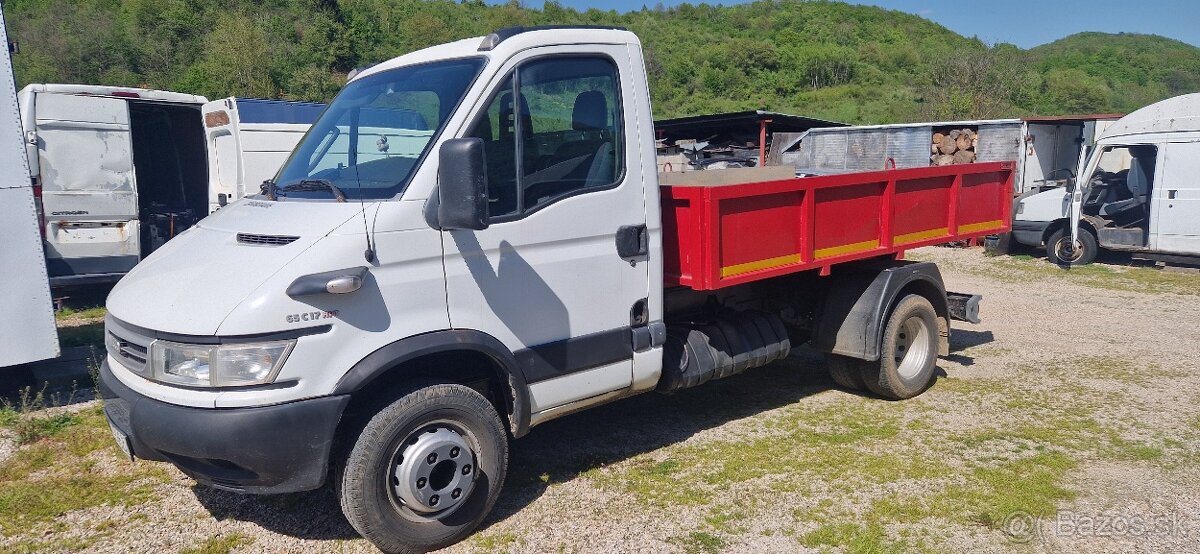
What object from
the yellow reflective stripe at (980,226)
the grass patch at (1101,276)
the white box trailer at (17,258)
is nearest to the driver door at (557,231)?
the yellow reflective stripe at (980,226)

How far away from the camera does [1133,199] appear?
1336cm

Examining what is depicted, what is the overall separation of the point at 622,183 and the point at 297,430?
2.12 metres

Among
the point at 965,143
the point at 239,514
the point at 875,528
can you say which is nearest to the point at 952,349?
the point at 875,528

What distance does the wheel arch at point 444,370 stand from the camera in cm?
370

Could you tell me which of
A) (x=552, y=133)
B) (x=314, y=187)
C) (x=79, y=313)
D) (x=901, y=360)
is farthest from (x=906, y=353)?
(x=79, y=313)

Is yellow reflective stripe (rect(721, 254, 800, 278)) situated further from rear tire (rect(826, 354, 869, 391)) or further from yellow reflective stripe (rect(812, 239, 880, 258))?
rear tire (rect(826, 354, 869, 391))

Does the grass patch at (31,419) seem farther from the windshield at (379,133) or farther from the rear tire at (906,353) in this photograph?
the rear tire at (906,353)

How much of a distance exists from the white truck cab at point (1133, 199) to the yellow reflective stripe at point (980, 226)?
24.7 ft

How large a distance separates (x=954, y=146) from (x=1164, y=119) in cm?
693

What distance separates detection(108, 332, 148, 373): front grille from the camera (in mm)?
3755

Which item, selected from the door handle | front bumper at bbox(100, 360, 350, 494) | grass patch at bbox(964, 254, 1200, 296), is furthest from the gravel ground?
grass patch at bbox(964, 254, 1200, 296)

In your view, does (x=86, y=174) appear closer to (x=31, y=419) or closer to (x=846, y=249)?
(x=31, y=419)

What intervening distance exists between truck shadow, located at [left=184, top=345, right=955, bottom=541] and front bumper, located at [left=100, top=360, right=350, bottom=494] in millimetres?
745

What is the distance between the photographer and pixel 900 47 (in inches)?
2311
